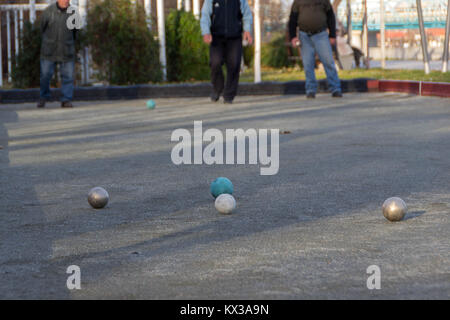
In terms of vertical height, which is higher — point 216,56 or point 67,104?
point 216,56

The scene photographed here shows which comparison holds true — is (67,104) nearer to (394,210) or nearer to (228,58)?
(228,58)

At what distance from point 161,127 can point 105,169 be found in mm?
3380

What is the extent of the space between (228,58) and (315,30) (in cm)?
154

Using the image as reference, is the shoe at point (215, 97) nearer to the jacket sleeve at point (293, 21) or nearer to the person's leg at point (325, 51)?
the jacket sleeve at point (293, 21)

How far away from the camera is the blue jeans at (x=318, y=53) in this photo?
13.8 metres

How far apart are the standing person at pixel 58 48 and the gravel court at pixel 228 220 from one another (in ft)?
14.8

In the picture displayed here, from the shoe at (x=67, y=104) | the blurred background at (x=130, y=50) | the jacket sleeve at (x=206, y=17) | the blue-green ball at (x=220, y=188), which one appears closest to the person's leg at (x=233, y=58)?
the jacket sleeve at (x=206, y=17)

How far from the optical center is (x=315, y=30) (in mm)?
13781

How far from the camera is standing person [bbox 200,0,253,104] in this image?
13133mm

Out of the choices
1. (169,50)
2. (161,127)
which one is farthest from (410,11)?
(161,127)

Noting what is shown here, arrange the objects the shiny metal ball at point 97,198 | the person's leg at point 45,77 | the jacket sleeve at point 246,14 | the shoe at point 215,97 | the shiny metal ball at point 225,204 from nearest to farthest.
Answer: the shiny metal ball at point 225,204 < the shiny metal ball at point 97,198 < the jacket sleeve at point 246,14 < the person's leg at point 45,77 < the shoe at point 215,97

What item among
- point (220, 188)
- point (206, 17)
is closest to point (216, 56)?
point (206, 17)

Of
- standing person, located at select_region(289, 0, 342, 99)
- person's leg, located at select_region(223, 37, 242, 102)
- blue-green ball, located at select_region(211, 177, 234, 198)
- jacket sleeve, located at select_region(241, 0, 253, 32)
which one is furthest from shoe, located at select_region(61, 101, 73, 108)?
blue-green ball, located at select_region(211, 177, 234, 198)

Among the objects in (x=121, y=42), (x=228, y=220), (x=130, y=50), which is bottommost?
(x=228, y=220)
